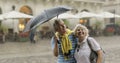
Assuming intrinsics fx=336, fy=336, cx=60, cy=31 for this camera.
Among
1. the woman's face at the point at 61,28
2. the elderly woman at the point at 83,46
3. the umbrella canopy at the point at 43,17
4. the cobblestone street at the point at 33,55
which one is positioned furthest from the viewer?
the cobblestone street at the point at 33,55

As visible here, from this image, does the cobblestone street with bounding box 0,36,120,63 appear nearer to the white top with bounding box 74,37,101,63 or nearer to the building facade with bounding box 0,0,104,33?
the white top with bounding box 74,37,101,63

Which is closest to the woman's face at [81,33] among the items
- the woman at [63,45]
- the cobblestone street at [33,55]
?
the woman at [63,45]

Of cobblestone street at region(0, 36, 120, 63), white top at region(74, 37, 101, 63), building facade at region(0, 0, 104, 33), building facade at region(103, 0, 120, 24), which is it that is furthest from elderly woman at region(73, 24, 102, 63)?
building facade at region(103, 0, 120, 24)

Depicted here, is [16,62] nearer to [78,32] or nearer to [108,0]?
[78,32]

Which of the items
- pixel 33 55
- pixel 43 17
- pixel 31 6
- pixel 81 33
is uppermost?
pixel 43 17

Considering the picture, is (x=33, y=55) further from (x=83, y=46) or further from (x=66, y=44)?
(x=83, y=46)

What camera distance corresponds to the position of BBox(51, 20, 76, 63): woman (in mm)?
4684

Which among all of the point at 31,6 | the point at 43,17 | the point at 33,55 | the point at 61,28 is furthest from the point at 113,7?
the point at 61,28

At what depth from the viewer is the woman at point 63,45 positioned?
4684 millimetres

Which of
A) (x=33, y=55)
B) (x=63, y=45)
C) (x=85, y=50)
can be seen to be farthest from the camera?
(x=33, y=55)

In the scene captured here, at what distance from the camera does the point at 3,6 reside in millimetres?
28000

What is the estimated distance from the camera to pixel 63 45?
15.6ft

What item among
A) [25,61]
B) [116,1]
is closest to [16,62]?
[25,61]

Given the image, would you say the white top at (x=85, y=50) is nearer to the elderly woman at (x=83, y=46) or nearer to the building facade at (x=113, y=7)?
the elderly woman at (x=83, y=46)
